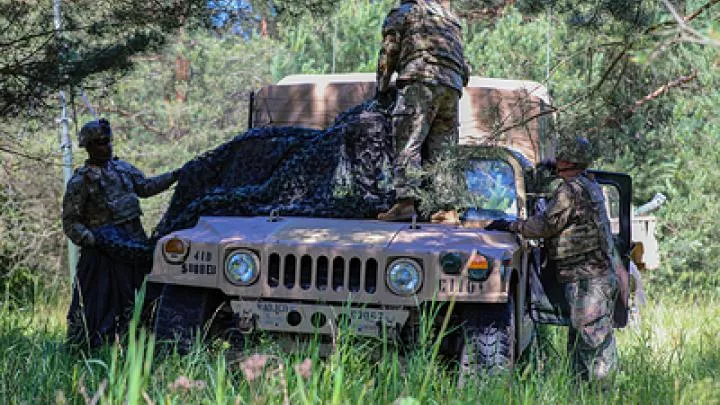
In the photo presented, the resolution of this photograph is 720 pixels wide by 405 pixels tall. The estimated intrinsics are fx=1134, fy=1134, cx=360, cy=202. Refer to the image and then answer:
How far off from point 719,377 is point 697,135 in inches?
447

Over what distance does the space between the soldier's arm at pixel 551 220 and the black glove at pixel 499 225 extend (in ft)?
0.19

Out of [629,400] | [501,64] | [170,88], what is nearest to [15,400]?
[629,400]

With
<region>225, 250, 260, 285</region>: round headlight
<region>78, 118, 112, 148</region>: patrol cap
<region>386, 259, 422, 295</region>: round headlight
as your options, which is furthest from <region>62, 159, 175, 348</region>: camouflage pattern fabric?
<region>386, 259, 422, 295</region>: round headlight

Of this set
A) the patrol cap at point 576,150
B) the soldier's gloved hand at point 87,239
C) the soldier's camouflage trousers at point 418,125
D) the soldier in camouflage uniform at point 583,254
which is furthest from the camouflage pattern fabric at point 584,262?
the soldier's gloved hand at point 87,239

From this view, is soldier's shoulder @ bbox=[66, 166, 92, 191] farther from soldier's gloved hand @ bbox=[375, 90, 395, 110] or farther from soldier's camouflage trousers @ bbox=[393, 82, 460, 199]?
soldier's camouflage trousers @ bbox=[393, 82, 460, 199]

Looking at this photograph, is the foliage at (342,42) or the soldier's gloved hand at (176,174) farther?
the foliage at (342,42)

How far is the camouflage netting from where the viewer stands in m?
6.75

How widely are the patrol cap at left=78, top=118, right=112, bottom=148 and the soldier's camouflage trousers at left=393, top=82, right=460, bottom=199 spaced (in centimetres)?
208

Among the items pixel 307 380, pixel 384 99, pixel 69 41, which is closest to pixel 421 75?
pixel 384 99

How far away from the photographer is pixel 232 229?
627 centimetres

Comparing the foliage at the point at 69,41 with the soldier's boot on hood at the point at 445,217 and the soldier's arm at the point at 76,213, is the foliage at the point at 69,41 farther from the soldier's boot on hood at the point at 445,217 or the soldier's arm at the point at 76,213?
the soldier's boot on hood at the point at 445,217

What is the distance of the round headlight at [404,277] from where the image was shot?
5.71 m

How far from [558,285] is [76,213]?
124 inches

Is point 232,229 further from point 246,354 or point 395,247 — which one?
point 246,354
